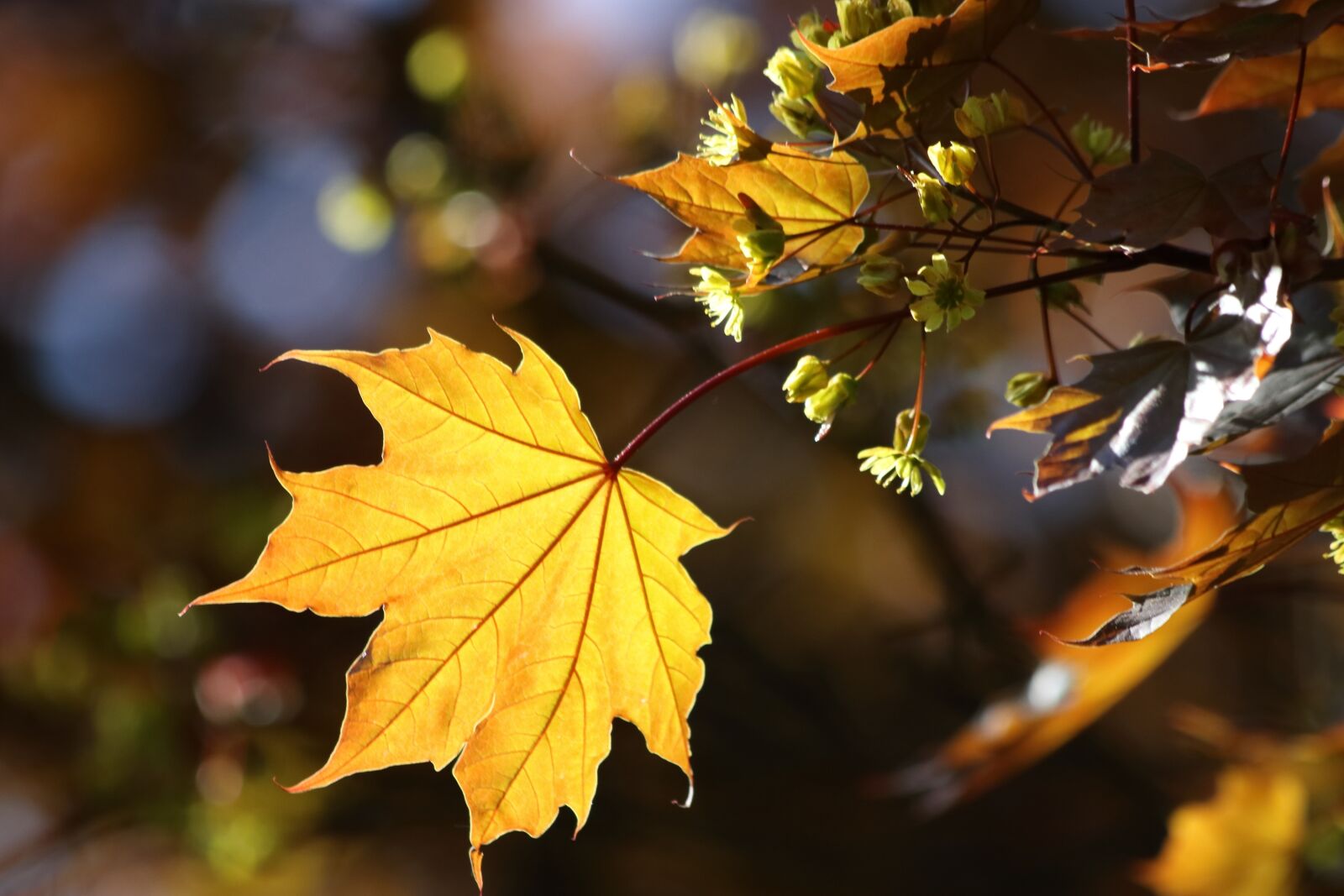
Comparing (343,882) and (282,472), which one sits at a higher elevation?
(282,472)

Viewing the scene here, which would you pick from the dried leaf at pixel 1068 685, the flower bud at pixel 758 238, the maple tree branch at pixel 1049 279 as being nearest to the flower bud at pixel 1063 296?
the maple tree branch at pixel 1049 279

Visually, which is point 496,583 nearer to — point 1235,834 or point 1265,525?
point 1265,525

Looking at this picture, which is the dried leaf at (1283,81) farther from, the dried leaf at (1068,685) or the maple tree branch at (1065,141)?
the dried leaf at (1068,685)

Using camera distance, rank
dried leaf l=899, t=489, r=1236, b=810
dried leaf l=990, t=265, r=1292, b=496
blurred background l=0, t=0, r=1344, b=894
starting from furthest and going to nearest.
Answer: blurred background l=0, t=0, r=1344, b=894
dried leaf l=899, t=489, r=1236, b=810
dried leaf l=990, t=265, r=1292, b=496

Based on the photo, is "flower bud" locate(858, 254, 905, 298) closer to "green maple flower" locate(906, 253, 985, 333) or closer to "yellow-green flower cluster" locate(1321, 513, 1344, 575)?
"green maple flower" locate(906, 253, 985, 333)

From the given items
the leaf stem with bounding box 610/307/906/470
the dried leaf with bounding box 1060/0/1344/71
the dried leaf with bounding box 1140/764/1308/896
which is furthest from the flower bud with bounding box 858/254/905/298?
the dried leaf with bounding box 1140/764/1308/896

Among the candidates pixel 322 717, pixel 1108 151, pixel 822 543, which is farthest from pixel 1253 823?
pixel 822 543

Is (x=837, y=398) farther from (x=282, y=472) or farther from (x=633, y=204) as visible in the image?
(x=633, y=204)
